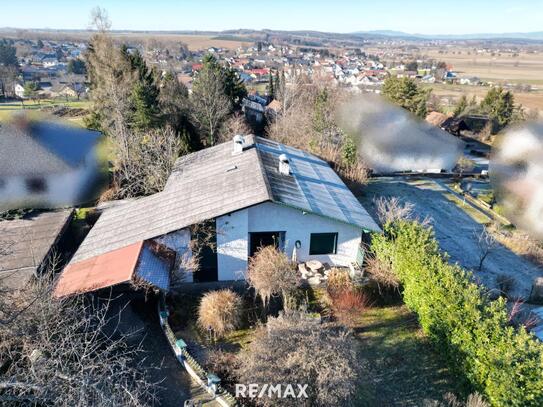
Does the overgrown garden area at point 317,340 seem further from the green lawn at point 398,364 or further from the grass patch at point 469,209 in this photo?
the grass patch at point 469,209

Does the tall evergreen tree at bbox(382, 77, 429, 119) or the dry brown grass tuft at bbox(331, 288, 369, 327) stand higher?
the tall evergreen tree at bbox(382, 77, 429, 119)

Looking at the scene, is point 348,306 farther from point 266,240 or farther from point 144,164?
point 144,164

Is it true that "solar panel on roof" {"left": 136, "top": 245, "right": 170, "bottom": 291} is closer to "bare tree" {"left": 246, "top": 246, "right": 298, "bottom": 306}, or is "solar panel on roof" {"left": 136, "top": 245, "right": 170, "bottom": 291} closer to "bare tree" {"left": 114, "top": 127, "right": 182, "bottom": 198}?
"bare tree" {"left": 246, "top": 246, "right": 298, "bottom": 306}

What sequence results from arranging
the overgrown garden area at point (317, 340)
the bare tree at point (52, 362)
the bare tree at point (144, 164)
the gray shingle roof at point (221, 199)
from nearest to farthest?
the bare tree at point (52, 362)
the overgrown garden area at point (317, 340)
the gray shingle roof at point (221, 199)
the bare tree at point (144, 164)

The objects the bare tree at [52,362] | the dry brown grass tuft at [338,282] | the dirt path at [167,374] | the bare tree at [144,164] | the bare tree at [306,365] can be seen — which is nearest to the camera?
the bare tree at [52,362]

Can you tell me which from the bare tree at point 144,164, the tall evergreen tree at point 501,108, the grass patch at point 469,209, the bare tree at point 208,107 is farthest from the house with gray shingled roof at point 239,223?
the tall evergreen tree at point 501,108

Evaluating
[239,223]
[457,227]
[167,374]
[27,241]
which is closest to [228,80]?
[457,227]

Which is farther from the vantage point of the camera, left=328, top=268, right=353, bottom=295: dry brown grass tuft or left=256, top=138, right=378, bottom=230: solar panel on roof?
left=256, top=138, right=378, bottom=230: solar panel on roof

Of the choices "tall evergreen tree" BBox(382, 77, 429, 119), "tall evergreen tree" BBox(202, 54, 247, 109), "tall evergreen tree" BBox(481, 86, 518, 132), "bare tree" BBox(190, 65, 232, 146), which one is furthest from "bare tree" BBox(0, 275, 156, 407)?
"tall evergreen tree" BBox(481, 86, 518, 132)
